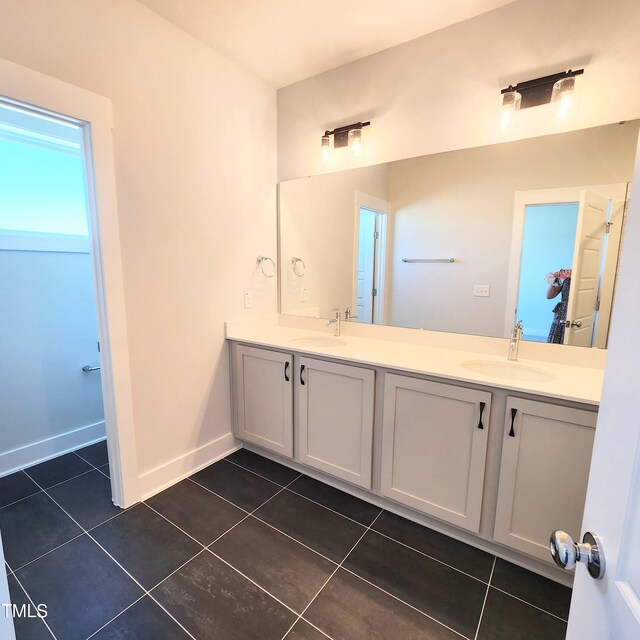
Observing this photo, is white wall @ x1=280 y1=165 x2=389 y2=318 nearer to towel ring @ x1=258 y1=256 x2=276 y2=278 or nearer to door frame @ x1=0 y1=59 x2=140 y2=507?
towel ring @ x1=258 y1=256 x2=276 y2=278

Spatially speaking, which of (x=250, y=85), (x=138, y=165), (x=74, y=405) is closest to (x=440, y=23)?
(x=250, y=85)

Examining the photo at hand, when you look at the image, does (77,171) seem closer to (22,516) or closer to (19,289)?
(19,289)

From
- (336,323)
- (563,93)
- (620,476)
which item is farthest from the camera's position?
(336,323)

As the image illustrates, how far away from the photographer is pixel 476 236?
6.47ft

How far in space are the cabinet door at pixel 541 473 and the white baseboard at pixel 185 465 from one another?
174 centimetres

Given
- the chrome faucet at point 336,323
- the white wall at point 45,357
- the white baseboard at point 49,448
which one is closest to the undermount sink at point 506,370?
the chrome faucet at point 336,323

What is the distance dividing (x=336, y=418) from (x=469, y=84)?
1932 mm

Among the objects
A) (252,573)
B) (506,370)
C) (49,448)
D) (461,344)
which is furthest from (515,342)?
(49,448)

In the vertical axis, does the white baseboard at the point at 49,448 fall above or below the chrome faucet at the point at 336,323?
below

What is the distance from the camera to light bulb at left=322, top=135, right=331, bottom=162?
2.35 m

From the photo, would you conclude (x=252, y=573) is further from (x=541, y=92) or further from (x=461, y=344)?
(x=541, y=92)

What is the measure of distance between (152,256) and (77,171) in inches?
53.8

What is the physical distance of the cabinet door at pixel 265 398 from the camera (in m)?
2.20

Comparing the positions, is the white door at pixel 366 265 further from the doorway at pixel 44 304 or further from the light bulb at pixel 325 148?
the doorway at pixel 44 304
